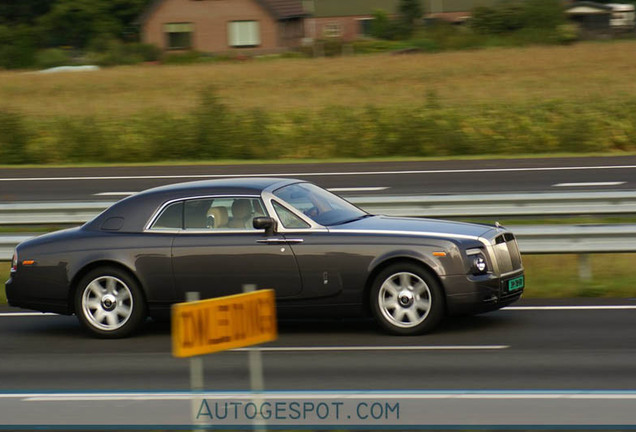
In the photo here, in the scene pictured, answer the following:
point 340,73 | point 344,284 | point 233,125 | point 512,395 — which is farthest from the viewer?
point 340,73

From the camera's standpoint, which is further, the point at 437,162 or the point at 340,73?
the point at 340,73

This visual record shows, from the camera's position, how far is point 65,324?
11.3 metres

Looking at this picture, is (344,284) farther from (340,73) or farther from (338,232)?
(340,73)

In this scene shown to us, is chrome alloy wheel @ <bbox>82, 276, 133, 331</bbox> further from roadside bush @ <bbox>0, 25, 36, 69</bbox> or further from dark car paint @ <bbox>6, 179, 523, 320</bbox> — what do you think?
roadside bush @ <bbox>0, 25, 36, 69</bbox>

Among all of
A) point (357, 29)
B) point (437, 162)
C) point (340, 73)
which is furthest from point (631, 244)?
point (357, 29)

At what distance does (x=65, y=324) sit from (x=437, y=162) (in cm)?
1557

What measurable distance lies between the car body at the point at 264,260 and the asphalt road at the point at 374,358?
302mm

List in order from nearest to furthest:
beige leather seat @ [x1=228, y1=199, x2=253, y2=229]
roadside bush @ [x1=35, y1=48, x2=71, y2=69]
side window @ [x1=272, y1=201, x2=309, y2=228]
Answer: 1. side window @ [x1=272, y1=201, x2=309, y2=228]
2. beige leather seat @ [x1=228, y1=199, x2=253, y2=229]
3. roadside bush @ [x1=35, y1=48, x2=71, y2=69]

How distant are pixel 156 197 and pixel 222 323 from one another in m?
5.05

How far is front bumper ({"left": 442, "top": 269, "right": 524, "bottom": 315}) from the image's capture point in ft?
31.3

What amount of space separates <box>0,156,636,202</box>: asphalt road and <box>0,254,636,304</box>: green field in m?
6.30

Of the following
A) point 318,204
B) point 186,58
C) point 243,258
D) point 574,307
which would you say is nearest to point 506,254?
point 574,307

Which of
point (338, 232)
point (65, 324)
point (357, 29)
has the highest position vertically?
point (357, 29)

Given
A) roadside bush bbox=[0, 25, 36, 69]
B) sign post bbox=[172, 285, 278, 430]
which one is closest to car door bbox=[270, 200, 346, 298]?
sign post bbox=[172, 285, 278, 430]
